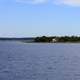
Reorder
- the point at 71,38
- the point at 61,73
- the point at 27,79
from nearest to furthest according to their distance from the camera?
the point at 27,79 → the point at 61,73 → the point at 71,38

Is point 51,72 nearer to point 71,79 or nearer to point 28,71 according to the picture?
point 28,71

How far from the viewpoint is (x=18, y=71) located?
44469 millimetres

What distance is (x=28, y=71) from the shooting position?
44.2m

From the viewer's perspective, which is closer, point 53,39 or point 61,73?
point 61,73

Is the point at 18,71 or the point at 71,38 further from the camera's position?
the point at 71,38

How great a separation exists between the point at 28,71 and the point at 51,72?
2.40m

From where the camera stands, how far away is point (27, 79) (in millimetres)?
38062

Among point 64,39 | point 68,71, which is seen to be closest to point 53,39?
point 64,39

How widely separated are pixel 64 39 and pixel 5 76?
464 ft

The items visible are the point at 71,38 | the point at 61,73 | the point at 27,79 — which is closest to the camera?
the point at 27,79

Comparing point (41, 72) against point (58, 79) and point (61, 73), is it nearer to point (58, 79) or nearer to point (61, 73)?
point (61, 73)

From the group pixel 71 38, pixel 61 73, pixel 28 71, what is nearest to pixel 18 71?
pixel 28 71

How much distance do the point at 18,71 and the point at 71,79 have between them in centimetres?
753

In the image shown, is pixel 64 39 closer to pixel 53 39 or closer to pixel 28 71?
pixel 53 39
